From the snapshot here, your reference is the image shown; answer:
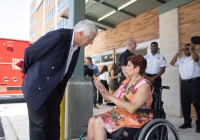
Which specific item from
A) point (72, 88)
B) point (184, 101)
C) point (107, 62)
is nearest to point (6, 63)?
point (72, 88)

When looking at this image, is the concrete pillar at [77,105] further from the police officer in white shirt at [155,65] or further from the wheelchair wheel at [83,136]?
the police officer in white shirt at [155,65]

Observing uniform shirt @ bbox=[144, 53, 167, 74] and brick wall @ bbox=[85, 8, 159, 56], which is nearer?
uniform shirt @ bbox=[144, 53, 167, 74]

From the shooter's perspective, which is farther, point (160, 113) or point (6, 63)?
point (6, 63)

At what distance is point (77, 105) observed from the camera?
3176 mm

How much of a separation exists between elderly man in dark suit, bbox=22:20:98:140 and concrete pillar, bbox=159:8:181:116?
381 centimetres

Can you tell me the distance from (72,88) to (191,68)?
238 cm

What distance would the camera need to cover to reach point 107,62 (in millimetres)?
9188

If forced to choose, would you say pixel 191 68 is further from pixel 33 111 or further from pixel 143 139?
pixel 33 111

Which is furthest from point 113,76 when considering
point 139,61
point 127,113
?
point 127,113

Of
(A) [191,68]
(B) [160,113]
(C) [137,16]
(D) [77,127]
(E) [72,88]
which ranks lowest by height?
(D) [77,127]

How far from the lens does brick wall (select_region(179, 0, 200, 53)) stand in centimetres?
469

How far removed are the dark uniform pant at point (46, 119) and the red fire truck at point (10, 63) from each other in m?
4.31

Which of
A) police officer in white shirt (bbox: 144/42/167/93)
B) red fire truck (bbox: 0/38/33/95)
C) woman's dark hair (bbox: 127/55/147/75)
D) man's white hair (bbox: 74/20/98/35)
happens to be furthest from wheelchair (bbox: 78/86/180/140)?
red fire truck (bbox: 0/38/33/95)

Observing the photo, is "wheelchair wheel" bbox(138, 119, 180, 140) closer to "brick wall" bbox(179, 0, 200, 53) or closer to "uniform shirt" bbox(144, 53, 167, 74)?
"uniform shirt" bbox(144, 53, 167, 74)
